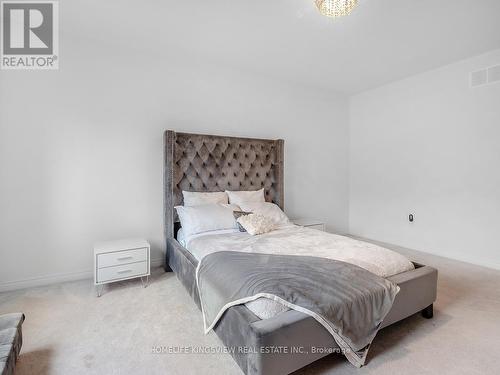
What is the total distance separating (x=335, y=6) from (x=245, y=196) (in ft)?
7.75

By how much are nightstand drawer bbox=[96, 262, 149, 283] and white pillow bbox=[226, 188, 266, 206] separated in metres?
1.35

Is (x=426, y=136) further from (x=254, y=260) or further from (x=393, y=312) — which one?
(x=254, y=260)

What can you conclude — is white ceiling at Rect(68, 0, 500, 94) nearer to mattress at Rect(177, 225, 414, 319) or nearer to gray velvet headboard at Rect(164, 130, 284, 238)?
gray velvet headboard at Rect(164, 130, 284, 238)

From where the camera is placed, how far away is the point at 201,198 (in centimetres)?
331

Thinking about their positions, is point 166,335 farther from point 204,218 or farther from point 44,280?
point 44,280

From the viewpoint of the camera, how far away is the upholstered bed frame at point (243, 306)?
4.50ft

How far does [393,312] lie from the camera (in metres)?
1.86

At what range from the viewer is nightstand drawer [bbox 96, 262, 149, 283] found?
2553 millimetres


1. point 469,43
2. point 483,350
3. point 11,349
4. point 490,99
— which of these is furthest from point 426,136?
point 11,349

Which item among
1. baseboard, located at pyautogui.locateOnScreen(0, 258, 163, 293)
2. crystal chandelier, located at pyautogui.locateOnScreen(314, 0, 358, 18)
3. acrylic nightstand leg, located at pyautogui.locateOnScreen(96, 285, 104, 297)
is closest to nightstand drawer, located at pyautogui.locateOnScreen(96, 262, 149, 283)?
acrylic nightstand leg, located at pyautogui.locateOnScreen(96, 285, 104, 297)

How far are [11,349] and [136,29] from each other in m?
2.94

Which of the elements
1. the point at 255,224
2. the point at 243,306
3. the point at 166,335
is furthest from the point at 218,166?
the point at 243,306

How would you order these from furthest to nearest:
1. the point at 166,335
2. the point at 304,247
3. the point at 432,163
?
the point at 432,163 → the point at 304,247 → the point at 166,335

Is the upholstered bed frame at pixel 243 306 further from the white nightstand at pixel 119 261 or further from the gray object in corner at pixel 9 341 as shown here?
the gray object in corner at pixel 9 341
